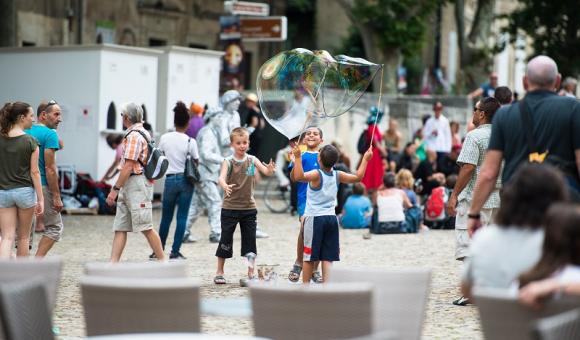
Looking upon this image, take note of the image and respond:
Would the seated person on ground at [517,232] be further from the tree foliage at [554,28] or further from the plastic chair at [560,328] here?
the tree foliage at [554,28]

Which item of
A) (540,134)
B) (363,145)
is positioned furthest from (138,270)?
(363,145)

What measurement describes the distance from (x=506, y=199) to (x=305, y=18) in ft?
123

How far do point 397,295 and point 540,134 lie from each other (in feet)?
7.16

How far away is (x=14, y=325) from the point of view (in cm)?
650

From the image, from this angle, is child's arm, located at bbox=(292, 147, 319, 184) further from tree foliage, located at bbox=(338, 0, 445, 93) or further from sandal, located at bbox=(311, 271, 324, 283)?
tree foliage, located at bbox=(338, 0, 445, 93)

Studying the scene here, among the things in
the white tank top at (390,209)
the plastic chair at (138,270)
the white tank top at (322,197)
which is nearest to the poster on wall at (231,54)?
the white tank top at (390,209)

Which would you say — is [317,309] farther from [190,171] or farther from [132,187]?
[190,171]

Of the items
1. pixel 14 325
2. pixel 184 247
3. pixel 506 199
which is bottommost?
pixel 184 247

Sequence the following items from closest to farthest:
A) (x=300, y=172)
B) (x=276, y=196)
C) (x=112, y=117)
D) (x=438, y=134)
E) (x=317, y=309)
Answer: (x=317, y=309) < (x=300, y=172) < (x=112, y=117) < (x=276, y=196) < (x=438, y=134)

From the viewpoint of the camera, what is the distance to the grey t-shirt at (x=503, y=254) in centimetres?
672

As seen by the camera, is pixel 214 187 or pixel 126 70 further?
pixel 126 70

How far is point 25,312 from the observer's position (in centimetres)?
661

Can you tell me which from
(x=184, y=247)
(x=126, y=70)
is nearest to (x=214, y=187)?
(x=184, y=247)

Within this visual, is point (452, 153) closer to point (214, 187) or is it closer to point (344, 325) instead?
point (214, 187)
